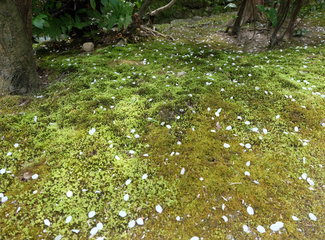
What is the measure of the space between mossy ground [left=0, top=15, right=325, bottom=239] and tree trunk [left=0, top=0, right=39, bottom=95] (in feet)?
1.01

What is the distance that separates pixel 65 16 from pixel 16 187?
540 centimetres

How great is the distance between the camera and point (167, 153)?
113 inches

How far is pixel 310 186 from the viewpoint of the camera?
8.05 feet

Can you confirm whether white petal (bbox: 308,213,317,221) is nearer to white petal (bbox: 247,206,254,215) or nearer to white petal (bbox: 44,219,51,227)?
white petal (bbox: 247,206,254,215)

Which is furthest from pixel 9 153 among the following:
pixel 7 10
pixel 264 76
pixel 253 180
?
pixel 264 76

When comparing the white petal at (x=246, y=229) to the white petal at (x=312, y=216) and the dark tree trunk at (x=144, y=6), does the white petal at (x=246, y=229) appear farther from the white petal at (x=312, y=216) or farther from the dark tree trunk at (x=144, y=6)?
the dark tree trunk at (x=144, y=6)

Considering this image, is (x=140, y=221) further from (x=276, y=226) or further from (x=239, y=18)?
(x=239, y=18)

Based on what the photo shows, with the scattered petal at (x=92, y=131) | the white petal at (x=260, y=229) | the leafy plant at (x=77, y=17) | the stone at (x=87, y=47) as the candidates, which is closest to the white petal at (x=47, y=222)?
the scattered petal at (x=92, y=131)

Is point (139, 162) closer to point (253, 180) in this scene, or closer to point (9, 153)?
point (253, 180)

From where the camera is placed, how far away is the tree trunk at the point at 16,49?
348 cm

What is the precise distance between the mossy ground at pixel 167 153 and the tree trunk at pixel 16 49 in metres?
0.31

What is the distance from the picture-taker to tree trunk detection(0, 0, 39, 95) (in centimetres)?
348

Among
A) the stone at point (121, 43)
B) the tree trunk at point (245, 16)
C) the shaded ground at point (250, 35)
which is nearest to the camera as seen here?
the stone at point (121, 43)

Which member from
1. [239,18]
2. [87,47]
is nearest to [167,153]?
[87,47]
